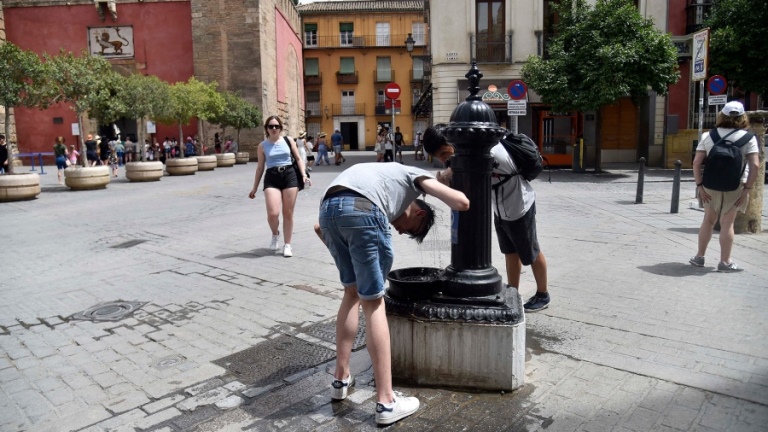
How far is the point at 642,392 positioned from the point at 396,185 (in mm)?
1706

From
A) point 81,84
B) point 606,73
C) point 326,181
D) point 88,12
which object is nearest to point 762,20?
point 606,73

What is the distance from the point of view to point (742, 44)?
18.4 m

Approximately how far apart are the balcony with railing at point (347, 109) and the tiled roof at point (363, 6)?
8.65 meters

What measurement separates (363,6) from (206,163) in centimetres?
3587

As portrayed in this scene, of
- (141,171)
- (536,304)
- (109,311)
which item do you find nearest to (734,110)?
(536,304)

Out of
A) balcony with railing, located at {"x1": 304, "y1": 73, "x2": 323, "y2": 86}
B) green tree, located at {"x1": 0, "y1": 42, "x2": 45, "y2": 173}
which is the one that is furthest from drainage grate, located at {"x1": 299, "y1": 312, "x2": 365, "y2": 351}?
balcony with railing, located at {"x1": 304, "y1": 73, "x2": 323, "y2": 86}

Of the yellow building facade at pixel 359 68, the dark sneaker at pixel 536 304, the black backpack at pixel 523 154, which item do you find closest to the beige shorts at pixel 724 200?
the dark sneaker at pixel 536 304

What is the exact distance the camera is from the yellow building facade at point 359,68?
5362 cm

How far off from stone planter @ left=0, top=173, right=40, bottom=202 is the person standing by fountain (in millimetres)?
13354

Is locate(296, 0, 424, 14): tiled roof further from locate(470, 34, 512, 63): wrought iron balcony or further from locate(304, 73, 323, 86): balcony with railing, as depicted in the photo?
locate(470, 34, 512, 63): wrought iron balcony

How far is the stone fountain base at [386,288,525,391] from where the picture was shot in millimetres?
3102

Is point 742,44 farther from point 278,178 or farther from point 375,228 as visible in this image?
point 375,228

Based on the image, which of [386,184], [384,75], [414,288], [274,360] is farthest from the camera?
[384,75]

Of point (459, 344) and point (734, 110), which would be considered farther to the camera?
point (734, 110)
